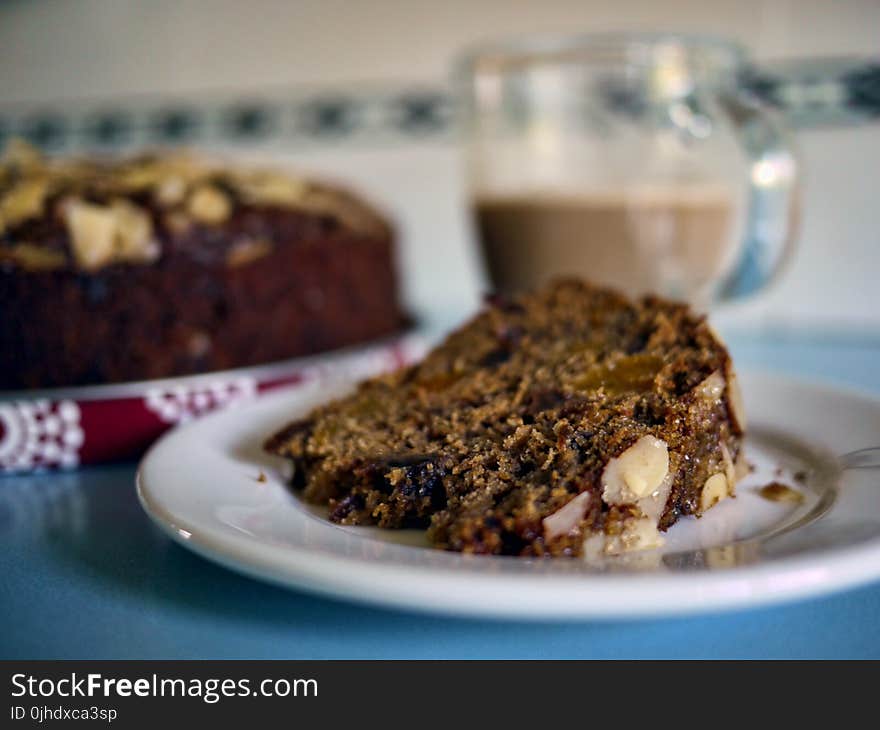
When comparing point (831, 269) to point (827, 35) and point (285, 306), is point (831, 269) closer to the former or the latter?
point (827, 35)

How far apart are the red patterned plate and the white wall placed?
5.19 ft

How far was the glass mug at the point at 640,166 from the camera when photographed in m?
1.67

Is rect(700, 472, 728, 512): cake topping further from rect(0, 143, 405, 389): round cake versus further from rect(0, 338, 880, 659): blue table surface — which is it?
rect(0, 143, 405, 389): round cake

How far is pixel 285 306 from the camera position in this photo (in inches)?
56.4

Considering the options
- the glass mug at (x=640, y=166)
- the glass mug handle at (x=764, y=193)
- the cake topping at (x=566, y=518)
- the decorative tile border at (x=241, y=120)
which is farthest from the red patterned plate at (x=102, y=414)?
the decorative tile border at (x=241, y=120)

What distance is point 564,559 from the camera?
0.75 m

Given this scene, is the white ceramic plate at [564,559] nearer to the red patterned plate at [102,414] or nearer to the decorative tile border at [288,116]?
the red patterned plate at [102,414]

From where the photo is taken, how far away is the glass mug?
167 cm

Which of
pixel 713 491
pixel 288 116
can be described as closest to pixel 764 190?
pixel 713 491

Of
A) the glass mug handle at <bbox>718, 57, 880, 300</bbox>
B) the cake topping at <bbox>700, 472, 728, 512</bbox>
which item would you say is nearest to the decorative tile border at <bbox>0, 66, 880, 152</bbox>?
the glass mug handle at <bbox>718, 57, 880, 300</bbox>

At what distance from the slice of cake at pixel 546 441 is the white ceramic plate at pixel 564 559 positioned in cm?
3

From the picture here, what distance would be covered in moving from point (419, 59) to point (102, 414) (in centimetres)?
175
